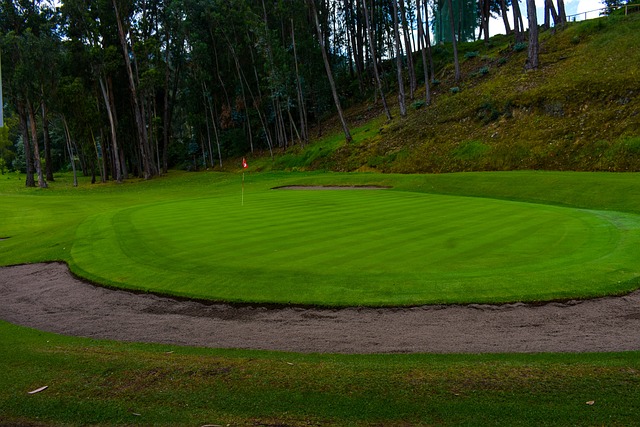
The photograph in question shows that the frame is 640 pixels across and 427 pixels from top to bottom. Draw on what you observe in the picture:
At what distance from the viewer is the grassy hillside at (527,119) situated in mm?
26375

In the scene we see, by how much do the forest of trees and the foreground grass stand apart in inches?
1547

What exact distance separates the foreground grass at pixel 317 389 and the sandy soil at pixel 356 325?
0.55m

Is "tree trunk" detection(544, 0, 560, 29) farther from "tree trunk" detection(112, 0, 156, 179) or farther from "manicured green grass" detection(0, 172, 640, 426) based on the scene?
"manicured green grass" detection(0, 172, 640, 426)

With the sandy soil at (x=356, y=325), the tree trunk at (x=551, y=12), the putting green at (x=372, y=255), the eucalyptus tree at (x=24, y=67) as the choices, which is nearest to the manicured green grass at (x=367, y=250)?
the putting green at (x=372, y=255)

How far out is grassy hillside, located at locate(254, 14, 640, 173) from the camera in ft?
86.5

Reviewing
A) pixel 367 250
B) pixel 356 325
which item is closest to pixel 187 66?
pixel 367 250

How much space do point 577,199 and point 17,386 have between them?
21139 mm

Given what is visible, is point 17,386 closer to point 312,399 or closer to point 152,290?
point 312,399

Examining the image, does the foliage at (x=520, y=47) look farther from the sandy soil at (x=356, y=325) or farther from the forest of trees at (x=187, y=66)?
the sandy soil at (x=356, y=325)

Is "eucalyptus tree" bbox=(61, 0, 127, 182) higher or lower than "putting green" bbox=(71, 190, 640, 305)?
higher

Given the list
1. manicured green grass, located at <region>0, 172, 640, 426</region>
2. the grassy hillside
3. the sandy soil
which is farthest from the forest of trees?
manicured green grass, located at <region>0, 172, 640, 426</region>

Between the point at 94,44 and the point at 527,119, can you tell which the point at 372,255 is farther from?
the point at 94,44

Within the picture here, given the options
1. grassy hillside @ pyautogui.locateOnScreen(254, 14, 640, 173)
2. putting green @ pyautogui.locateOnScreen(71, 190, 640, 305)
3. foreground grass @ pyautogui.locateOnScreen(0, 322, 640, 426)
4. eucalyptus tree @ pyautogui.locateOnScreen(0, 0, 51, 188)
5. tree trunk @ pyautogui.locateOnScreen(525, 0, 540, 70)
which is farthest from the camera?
eucalyptus tree @ pyautogui.locateOnScreen(0, 0, 51, 188)

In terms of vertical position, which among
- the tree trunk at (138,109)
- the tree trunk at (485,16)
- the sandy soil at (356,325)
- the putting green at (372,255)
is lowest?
the sandy soil at (356,325)
